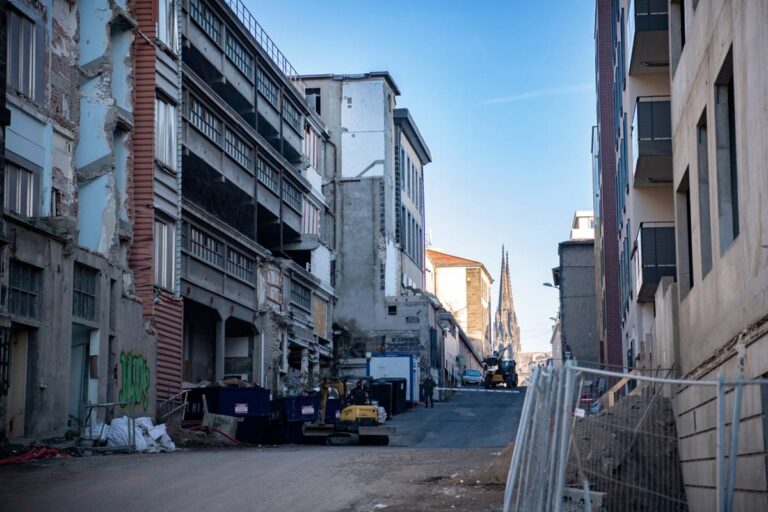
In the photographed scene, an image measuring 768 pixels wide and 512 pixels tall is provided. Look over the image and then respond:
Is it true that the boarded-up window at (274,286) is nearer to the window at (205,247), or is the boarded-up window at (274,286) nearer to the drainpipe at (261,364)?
the drainpipe at (261,364)

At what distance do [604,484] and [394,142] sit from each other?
62.7 metres

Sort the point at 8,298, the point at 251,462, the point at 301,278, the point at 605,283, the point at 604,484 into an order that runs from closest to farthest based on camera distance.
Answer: the point at 604,484, the point at 251,462, the point at 8,298, the point at 605,283, the point at 301,278

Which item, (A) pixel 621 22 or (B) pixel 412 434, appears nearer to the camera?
(A) pixel 621 22

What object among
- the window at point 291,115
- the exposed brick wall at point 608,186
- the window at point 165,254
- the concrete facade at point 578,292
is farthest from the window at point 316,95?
the window at point 165,254

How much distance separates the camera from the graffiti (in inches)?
1316

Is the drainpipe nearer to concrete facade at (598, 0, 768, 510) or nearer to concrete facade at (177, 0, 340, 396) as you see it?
concrete facade at (177, 0, 340, 396)

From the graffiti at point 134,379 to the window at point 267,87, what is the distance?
1922cm

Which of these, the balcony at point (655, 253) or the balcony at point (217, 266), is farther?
the balcony at point (217, 266)

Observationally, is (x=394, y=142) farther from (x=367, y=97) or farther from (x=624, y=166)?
(x=624, y=166)

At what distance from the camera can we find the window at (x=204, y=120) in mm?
41500

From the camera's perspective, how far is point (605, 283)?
50656 mm

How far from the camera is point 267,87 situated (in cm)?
5269

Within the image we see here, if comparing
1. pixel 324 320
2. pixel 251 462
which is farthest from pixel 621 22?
pixel 324 320

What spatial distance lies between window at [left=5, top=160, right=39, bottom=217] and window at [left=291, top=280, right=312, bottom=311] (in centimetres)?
2575
